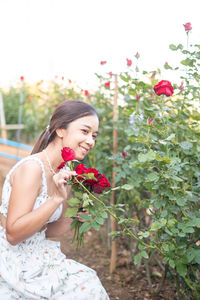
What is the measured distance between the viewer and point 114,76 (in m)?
2.66

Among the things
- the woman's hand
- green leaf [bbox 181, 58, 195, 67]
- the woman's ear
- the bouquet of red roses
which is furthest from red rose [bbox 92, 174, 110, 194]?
green leaf [bbox 181, 58, 195, 67]

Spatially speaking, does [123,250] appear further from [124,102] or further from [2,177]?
[2,177]

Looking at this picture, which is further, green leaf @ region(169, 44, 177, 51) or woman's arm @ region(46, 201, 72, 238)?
woman's arm @ region(46, 201, 72, 238)

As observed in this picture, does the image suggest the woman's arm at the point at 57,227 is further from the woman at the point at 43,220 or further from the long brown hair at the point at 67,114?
the long brown hair at the point at 67,114

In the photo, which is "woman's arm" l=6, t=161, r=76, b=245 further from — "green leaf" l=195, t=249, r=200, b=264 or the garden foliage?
"green leaf" l=195, t=249, r=200, b=264

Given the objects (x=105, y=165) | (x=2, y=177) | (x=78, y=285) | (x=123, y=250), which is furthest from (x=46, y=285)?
(x=2, y=177)

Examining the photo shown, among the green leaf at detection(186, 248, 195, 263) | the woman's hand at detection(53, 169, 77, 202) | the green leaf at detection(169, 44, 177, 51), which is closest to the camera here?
the woman's hand at detection(53, 169, 77, 202)

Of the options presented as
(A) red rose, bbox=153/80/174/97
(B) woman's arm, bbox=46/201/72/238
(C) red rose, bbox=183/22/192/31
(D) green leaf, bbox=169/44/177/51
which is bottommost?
→ (B) woman's arm, bbox=46/201/72/238

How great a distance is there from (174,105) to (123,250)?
1760 millimetres

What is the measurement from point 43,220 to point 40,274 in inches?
12.3

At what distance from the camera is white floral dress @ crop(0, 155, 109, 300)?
1479mm

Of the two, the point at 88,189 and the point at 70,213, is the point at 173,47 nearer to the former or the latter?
the point at 88,189

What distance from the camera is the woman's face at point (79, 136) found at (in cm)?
168

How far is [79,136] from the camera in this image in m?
1.68
